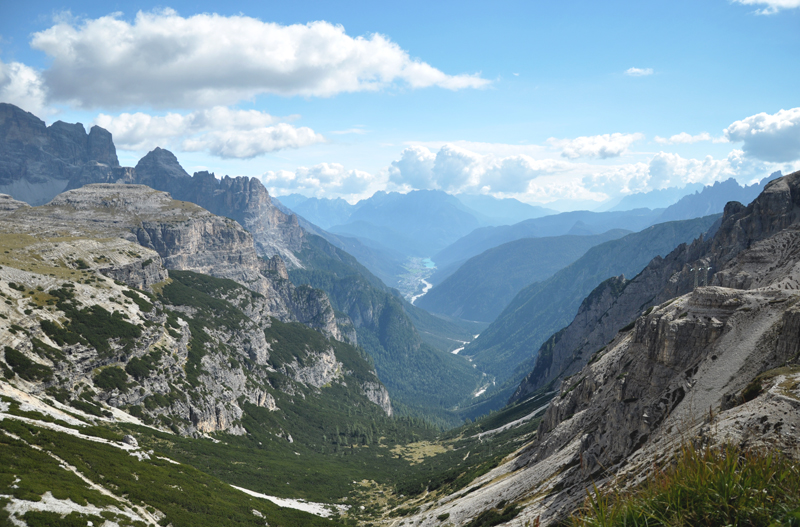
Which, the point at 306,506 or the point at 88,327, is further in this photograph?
the point at 88,327

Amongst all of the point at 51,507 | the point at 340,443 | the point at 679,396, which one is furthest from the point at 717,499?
the point at 340,443

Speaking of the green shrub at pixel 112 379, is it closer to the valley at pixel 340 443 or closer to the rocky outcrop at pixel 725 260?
the valley at pixel 340 443

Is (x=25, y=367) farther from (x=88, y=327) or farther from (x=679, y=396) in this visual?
(x=679, y=396)

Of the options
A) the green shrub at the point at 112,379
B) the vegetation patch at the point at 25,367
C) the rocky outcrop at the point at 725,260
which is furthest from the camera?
the green shrub at the point at 112,379

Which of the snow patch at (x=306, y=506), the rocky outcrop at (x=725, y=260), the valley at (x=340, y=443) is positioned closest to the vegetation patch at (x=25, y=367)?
the valley at (x=340, y=443)

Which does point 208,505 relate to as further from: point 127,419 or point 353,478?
point 353,478

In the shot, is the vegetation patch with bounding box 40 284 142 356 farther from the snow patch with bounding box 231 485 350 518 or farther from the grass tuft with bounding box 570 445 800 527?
the grass tuft with bounding box 570 445 800 527

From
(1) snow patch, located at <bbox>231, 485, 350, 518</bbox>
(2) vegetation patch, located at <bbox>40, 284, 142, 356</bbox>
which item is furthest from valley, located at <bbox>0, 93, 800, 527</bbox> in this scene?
(1) snow patch, located at <bbox>231, 485, 350, 518</bbox>

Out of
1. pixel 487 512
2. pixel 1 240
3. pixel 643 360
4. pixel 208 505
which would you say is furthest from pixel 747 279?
pixel 1 240
